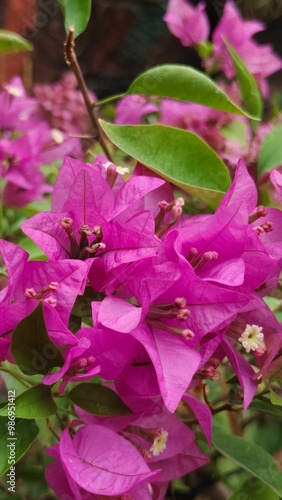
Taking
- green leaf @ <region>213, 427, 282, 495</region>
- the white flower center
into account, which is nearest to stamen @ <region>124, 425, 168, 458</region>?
the white flower center

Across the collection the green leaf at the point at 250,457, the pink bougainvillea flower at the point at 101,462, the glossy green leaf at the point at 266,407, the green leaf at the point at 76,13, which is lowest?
the green leaf at the point at 250,457

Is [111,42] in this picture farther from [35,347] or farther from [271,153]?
[35,347]

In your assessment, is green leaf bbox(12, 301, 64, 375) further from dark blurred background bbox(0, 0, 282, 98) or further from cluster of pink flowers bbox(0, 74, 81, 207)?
dark blurred background bbox(0, 0, 282, 98)

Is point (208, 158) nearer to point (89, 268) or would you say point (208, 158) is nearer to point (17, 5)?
point (89, 268)

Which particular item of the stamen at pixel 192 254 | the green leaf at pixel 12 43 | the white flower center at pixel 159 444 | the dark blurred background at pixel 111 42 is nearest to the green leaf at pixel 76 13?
the green leaf at pixel 12 43

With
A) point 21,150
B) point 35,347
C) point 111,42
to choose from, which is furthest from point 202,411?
point 111,42

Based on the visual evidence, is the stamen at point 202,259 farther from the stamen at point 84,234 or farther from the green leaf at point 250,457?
the green leaf at point 250,457

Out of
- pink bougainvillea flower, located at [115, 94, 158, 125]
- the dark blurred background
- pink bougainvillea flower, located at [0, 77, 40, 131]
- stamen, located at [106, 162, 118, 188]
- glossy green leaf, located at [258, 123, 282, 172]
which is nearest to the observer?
stamen, located at [106, 162, 118, 188]
